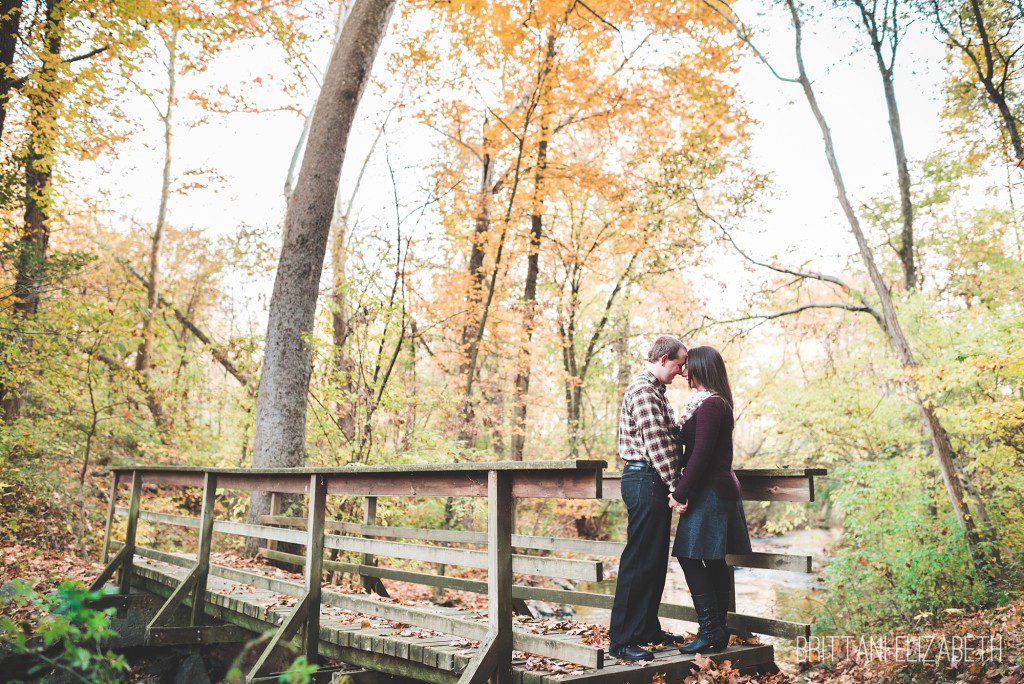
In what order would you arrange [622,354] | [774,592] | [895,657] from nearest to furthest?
[895,657] → [774,592] → [622,354]

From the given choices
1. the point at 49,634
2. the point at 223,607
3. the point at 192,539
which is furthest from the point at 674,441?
the point at 192,539

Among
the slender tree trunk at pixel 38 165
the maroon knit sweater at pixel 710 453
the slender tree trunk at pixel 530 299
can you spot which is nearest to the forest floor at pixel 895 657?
the maroon knit sweater at pixel 710 453

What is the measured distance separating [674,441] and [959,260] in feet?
34.8

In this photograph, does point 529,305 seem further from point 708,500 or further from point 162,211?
point 708,500

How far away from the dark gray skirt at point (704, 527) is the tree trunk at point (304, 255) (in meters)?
5.29

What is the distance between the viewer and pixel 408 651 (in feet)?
13.6

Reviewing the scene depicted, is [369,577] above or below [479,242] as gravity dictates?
below

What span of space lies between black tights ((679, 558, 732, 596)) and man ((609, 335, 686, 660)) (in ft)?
0.65

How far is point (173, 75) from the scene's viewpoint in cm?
1670

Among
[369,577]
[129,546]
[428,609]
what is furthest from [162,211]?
[428,609]

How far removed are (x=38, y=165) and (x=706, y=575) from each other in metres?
9.45

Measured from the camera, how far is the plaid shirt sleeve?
4.10 metres

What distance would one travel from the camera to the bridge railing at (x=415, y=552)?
139 inches

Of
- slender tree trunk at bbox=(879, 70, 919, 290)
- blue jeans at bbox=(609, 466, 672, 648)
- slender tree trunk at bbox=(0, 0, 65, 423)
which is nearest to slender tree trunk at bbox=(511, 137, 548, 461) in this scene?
slender tree trunk at bbox=(879, 70, 919, 290)
